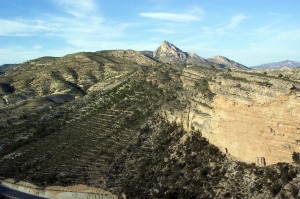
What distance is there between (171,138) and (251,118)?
16.9 m

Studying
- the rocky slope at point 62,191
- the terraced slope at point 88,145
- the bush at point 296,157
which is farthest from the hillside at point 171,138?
the rocky slope at point 62,191

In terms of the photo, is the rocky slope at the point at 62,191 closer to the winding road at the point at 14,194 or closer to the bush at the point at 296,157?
the winding road at the point at 14,194

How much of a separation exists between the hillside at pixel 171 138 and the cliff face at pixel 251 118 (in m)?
0.11

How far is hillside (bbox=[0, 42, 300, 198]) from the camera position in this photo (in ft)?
146

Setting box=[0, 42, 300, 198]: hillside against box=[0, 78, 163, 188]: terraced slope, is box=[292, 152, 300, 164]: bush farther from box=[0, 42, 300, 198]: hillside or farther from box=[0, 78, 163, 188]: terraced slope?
box=[0, 78, 163, 188]: terraced slope

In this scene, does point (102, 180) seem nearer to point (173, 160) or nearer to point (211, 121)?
point (173, 160)

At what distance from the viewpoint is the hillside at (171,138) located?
146 ft

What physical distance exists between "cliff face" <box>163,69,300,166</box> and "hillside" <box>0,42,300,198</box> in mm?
115

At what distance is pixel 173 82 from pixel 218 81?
22.6 m

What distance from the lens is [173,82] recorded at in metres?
79.2

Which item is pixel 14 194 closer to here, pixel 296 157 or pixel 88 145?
pixel 88 145

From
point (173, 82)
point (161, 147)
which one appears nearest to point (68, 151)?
point (161, 147)

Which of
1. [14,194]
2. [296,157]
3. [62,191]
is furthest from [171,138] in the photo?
[14,194]

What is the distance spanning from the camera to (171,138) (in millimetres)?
61562
